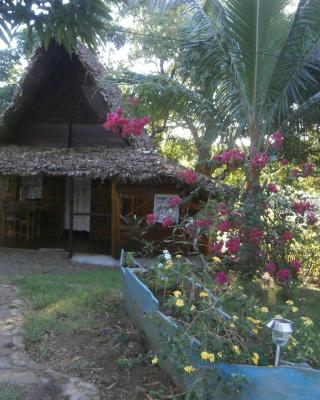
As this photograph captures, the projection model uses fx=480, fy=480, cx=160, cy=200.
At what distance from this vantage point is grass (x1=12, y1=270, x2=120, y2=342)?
5.36 metres

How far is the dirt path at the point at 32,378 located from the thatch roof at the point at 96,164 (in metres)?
4.91

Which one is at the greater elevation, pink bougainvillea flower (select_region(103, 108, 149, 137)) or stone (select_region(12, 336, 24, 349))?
pink bougainvillea flower (select_region(103, 108, 149, 137))

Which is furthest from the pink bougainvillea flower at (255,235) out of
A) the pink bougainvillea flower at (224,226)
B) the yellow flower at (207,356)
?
the yellow flower at (207,356)

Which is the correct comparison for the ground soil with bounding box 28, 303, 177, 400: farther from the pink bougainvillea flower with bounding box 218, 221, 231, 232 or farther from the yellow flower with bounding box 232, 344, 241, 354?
the pink bougainvillea flower with bounding box 218, 221, 231, 232

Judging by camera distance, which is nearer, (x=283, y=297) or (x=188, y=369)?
(x=188, y=369)

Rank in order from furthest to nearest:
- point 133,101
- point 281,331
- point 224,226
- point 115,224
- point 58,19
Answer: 1. point 115,224
2. point 133,101
3. point 224,226
4. point 281,331
5. point 58,19

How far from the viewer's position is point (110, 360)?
457 cm

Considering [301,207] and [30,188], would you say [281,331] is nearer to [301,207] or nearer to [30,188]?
[301,207]

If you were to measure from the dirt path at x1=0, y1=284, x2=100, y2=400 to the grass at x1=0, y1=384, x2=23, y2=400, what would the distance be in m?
0.06

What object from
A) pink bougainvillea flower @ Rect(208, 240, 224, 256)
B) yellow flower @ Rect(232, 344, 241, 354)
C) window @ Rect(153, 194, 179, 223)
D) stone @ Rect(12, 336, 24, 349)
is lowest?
stone @ Rect(12, 336, 24, 349)

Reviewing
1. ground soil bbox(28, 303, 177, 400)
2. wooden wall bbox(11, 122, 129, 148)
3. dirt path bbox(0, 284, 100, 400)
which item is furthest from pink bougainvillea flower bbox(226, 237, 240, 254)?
wooden wall bbox(11, 122, 129, 148)

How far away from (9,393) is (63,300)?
2.75 metres

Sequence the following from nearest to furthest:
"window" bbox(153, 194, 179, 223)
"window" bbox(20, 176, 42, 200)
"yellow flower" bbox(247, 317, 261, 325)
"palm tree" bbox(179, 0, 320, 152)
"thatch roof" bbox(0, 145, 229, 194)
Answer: "yellow flower" bbox(247, 317, 261, 325), "palm tree" bbox(179, 0, 320, 152), "thatch roof" bbox(0, 145, 229, 194), "window" bbox(153, 194, 179, 223), "window" bbox(20, 176, 42, 200)

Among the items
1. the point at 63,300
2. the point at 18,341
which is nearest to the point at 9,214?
the point at 63,300
